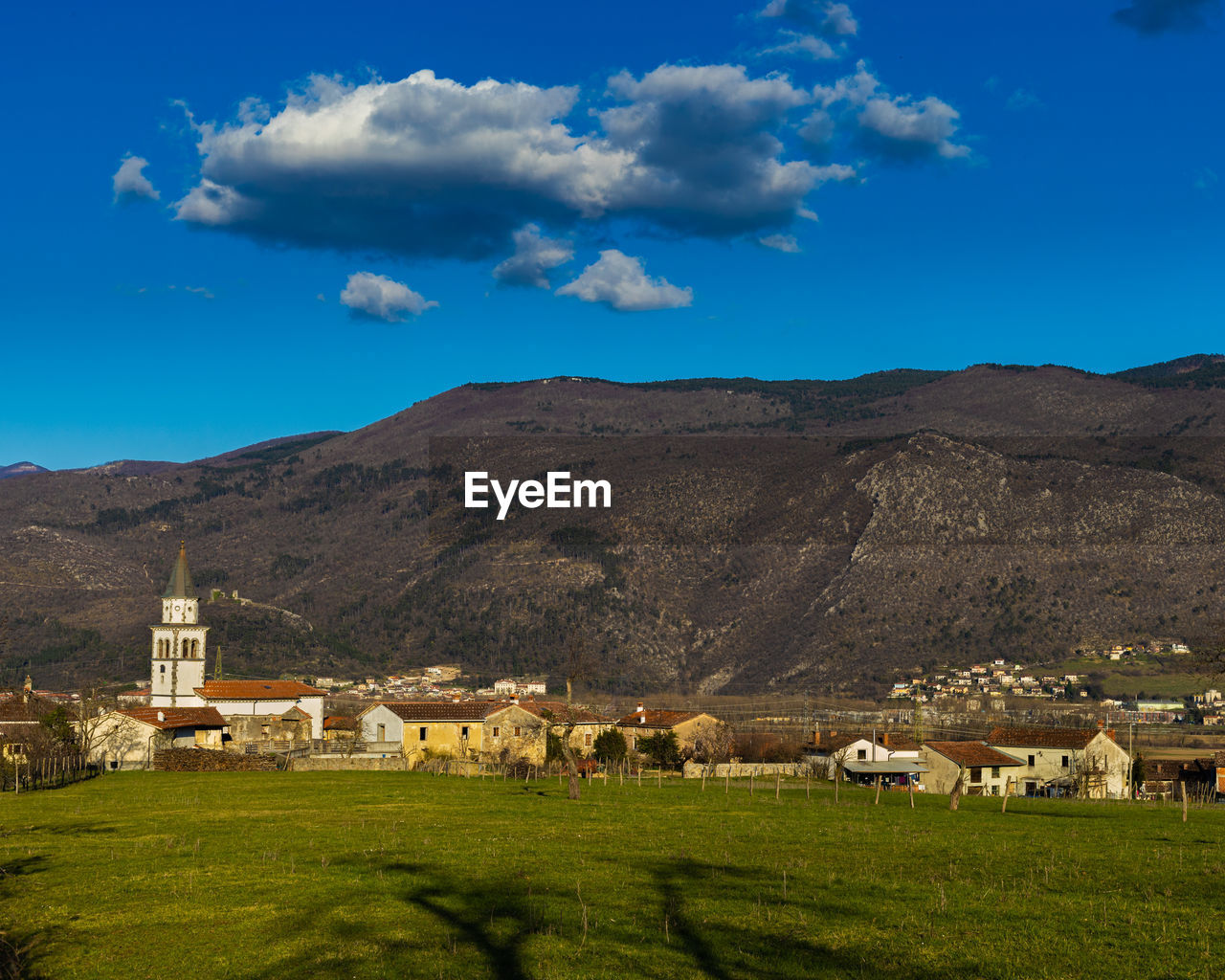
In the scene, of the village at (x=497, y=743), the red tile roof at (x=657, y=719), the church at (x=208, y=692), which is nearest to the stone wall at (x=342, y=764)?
the village at (x=497, y=743)

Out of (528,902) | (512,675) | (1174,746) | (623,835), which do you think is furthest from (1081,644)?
(528,902)

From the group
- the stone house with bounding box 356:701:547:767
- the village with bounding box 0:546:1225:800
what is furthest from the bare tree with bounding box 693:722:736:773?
the stone house with bounding box 356:701:547:767

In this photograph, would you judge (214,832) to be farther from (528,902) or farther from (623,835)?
(528,902)

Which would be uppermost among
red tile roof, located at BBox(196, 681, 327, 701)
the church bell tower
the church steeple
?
the church steeple

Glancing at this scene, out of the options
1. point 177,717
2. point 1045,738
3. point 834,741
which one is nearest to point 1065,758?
point 1045,738

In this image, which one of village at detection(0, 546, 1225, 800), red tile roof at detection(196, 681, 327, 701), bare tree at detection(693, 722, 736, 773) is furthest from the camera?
red tile roof at detection(196, 681, 327, 701)

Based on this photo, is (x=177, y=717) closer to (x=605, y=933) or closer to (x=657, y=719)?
(x=657, y=719)

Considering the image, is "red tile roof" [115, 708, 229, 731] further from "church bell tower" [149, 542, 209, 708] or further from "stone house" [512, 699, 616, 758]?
"stone house" [512, 699, 616, 758]

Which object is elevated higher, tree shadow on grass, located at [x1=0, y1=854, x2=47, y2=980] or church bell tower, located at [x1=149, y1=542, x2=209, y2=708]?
church bell tower, located at [x1=149, y1=542, x2=209, y2=708]
